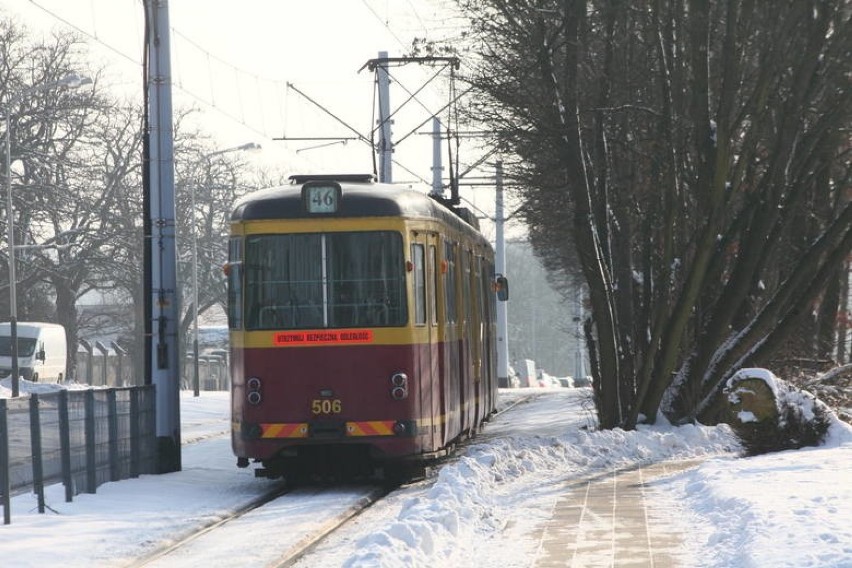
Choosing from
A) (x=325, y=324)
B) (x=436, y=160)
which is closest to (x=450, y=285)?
(x=325, y=324)

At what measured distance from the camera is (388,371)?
1659cm

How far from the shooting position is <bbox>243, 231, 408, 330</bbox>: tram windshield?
16.5 m

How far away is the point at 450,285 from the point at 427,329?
1.76 meters

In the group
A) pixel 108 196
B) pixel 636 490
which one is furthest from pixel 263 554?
pixel 108 196

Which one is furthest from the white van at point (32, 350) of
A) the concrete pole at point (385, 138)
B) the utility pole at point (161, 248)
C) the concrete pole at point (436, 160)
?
the utility pole at point (161, 248)

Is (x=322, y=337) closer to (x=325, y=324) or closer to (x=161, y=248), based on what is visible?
(x=325, y=324)

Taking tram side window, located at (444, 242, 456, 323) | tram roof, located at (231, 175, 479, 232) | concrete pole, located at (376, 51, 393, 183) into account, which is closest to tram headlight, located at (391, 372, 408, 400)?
tram roof, located at (231, 175, 479, 232)

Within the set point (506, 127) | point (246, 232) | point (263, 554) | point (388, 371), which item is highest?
point (506, 127)

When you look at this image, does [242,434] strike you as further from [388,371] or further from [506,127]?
[506,127]

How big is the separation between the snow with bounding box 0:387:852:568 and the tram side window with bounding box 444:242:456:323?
1.59 m

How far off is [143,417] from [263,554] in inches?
271

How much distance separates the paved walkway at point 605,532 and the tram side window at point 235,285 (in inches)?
141

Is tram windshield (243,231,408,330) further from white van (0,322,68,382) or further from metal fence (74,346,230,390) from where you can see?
metal fence (74,346,230,390)

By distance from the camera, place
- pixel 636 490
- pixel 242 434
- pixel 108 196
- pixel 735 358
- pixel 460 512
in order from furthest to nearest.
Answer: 1. pixel 108 196
2. pixel 735 358
3. pixel 242 434
4. pixel 636 490
5. pixel 460 512
